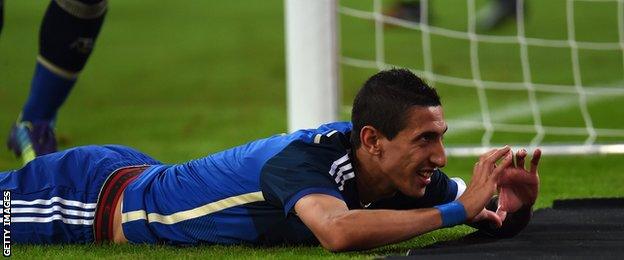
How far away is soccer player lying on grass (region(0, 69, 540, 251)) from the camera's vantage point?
3.21 meters

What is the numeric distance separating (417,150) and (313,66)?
2.24m

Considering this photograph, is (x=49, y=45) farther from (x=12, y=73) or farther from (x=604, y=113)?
(x=12, y=73)

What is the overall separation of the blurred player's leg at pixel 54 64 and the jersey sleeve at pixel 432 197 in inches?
70.4

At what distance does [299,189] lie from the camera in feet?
10.6

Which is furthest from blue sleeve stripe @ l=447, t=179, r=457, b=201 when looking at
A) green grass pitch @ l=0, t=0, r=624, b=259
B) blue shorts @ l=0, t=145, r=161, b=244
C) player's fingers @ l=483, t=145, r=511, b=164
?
blue shorts @ l=0, t=145, r=161, b=244

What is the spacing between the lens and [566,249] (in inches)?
132

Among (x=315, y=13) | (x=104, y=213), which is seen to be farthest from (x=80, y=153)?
(x=315, y=13)

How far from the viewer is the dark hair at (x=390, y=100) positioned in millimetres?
3258

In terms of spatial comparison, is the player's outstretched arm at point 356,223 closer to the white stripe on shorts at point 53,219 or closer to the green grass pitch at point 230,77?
the green grass pitch at point 230,77

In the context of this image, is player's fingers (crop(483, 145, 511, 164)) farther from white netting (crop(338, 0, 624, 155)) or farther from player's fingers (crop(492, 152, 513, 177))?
white netting (crop(338, 0, 624, 155))

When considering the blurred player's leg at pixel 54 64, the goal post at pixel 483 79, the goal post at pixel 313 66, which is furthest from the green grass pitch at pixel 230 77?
the blurred player's leg at pixel 54 64

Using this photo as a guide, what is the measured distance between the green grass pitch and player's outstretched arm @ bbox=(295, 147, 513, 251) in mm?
307

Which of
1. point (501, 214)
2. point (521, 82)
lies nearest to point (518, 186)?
point (501, 214)

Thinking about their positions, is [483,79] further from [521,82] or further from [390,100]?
[390,100]
